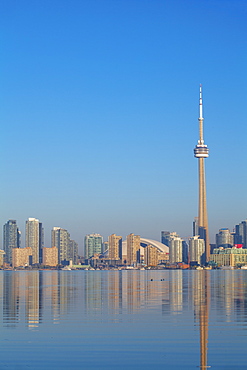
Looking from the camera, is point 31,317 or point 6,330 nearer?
point 6,330

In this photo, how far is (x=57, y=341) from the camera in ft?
97.2

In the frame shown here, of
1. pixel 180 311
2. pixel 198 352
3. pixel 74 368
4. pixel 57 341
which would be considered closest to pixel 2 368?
pixel 74 368

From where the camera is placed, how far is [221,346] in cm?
2752

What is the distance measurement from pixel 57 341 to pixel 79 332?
129 inches

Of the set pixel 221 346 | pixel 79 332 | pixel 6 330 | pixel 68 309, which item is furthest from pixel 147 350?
pixel 68 309

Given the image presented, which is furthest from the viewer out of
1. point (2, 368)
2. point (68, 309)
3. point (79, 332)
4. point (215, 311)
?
point (68, 309)

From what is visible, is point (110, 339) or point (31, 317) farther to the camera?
point (31, 317)

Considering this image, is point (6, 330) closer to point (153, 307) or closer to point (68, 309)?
point (68, 309)

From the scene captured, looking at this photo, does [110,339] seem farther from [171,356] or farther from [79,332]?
[171,356]

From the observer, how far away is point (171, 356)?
84.1 ft

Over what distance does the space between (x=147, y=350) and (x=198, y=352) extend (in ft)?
7.98

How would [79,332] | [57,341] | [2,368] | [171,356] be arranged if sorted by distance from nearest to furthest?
[2,368], [171,356], [57,341], [79,332]

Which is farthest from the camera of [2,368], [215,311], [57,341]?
[215,311]

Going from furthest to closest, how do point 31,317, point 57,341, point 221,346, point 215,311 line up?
point 215,311 < point 31,317 < point 57,341 < point 221,346
